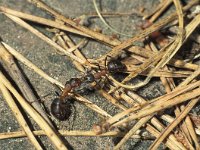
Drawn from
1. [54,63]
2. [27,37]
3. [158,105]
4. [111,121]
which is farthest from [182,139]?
[27,37]

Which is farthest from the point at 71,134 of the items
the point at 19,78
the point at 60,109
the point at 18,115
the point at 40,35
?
the point at 40,35

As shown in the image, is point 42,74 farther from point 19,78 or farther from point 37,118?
point 37,118

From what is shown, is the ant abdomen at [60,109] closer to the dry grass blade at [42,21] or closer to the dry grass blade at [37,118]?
the dry grass blade at [37,118]

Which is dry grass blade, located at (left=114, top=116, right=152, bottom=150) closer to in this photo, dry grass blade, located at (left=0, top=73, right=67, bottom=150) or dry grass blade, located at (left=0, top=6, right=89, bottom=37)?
dry grass blade, located at (left=0, top=73, right=67, bottom=150)

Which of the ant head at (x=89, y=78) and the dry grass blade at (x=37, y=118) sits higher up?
the ant head at (x=89, y=78)

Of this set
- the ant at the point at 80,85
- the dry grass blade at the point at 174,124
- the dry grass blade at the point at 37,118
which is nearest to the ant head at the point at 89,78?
the ant at the point at 80,85

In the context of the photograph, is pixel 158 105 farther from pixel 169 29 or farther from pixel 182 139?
pixel 169 29
